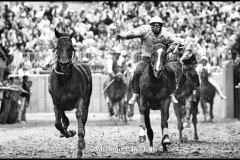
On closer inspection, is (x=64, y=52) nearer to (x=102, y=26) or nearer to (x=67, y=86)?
(x=67, y=86)

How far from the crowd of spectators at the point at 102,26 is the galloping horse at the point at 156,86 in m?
15.7

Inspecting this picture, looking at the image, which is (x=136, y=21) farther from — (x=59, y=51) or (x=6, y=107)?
(x=59, y=51)

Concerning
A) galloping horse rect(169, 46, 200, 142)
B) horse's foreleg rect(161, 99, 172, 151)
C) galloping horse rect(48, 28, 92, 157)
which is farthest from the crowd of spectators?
horse's foreleg rect(161, 99, 172, 151)

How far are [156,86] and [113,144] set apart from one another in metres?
2.38

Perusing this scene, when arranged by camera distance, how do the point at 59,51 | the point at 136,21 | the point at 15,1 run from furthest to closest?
1. the point at 15,1
2. the point at 136,21
3. the point at 59,51

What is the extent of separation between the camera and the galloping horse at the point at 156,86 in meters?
14.0

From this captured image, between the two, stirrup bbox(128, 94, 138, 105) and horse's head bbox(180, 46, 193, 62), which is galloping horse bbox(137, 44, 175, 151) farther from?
horse's head bbox(180, 46, 193, 62)

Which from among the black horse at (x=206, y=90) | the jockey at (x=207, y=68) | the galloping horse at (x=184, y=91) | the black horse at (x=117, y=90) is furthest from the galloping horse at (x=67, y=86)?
the black horse at (x=206, y=90)

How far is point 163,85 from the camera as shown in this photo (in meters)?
14.3

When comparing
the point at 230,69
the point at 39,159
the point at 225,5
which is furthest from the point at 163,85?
the point at 225,5

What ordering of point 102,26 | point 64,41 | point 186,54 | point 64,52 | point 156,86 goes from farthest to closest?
point 102,26, point 186,54, point 156,86, point 64,41, point 64,52

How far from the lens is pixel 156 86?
14.3m

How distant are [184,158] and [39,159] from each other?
99.3 inches

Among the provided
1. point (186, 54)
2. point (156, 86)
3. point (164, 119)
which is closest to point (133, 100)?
point (156, 86)
